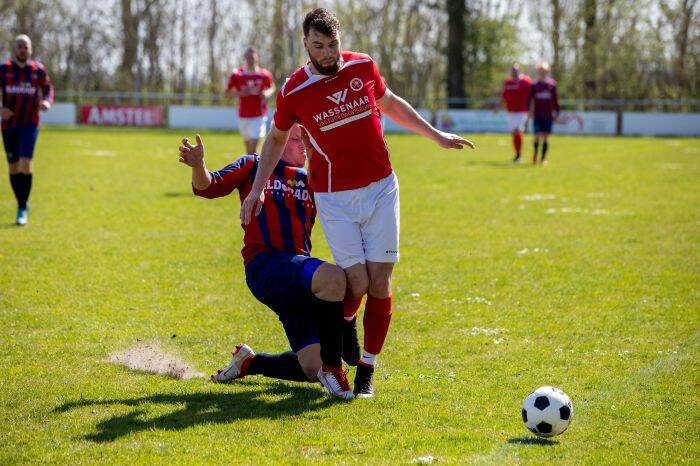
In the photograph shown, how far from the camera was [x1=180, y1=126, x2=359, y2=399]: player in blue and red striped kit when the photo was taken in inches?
211

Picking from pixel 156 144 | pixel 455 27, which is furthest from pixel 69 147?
pixel 455 27

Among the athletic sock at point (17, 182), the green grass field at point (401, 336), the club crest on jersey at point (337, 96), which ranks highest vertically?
the club crest on jersey at point (337, 96)

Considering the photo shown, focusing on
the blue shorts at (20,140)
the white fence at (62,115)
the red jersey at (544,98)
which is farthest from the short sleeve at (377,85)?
the white fence at (62,115)

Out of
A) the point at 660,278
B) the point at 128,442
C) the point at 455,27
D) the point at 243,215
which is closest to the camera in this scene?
the point at 128,442

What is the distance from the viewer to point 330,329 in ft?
17.9

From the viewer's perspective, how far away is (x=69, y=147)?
83.5 ft

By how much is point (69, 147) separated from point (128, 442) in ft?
73.2

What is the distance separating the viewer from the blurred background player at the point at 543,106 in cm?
2211

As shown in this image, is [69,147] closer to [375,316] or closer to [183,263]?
[183,263]

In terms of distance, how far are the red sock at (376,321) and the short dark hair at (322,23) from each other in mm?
1595

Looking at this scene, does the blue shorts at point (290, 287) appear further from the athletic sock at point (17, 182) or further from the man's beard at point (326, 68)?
the athletic sock at point (17, 182)

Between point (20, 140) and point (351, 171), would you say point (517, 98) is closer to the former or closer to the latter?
point (20, 140)

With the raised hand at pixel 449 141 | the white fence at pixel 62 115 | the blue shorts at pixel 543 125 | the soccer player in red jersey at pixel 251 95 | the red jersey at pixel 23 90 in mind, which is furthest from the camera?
the white fence at pixel 62 115

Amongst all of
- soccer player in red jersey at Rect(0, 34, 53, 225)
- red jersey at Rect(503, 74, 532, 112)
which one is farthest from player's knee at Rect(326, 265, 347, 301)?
red jersey at Rect(503, 74, 532, 112)
